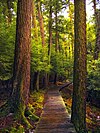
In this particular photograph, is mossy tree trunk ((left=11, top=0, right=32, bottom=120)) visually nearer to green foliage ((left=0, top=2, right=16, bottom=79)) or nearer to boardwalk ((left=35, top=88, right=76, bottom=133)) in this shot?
boardwalk ((left=35, top=88, right=76, bottom=133))

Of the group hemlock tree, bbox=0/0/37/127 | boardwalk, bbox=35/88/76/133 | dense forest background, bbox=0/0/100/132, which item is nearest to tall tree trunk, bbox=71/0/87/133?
boardwalk, bbox=35/88/76/133

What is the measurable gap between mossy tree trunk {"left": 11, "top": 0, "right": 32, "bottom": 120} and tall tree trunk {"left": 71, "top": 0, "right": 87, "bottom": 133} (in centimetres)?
192

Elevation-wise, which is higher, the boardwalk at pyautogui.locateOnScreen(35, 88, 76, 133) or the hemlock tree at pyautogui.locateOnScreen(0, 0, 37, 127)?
the hemlock tree at pyautogui.locateOnScreen(0, 0, 37, 127)

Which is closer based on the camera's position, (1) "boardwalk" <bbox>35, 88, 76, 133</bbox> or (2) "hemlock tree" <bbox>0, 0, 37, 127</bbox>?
(1) "boardwalk" <bbox>35, 88, 76, 133</bbox>

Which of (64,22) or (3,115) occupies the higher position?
(64,22)

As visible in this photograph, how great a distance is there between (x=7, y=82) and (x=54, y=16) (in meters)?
13.8

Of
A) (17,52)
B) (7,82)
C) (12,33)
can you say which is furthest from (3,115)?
(7,82)

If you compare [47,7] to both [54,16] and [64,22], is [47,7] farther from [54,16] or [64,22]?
[64,22]

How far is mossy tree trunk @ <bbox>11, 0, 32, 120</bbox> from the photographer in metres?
7.78

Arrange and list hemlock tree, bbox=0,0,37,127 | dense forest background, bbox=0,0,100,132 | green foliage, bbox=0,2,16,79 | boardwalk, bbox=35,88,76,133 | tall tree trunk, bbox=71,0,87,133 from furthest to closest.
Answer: dense forest background, bbox=0,0,100,132 → green foliage, bbox=0,2,16,79 → hemlock tree, bbox=0,0,37,127 → tall tree trunk, bbox=71,0,87,133 → boardwalk, bbox=35,88,76,133

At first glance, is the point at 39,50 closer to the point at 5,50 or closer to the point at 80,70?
the point at 5,50

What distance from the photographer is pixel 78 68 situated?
700cm

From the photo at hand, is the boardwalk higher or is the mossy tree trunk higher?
the mossy tree trunk

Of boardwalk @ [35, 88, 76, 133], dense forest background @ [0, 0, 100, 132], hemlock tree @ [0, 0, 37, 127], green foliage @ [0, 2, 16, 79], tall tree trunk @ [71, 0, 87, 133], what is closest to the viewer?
boardwalk @ [35, 88, 76, 133]
